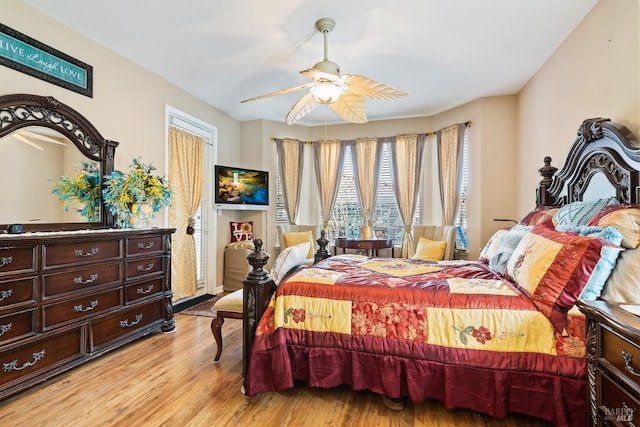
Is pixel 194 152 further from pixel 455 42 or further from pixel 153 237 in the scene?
pixel 455 42

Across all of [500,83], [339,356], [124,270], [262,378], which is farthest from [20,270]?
[500,83]

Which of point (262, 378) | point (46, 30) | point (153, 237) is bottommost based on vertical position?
point (262, 378)

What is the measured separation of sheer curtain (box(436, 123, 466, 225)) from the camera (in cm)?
468

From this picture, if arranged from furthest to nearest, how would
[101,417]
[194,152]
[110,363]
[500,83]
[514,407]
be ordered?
1. [194,152]
2. [500,83]
3. [110,363]
4. [101,417]
5. [514,407]

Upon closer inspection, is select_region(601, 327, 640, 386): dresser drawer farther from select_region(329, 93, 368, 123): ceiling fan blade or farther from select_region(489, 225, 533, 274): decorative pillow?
select_region(329, 93, 368, 123): ceiling fan blade

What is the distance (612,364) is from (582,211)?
4.20 feet

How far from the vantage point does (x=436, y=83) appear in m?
3.94

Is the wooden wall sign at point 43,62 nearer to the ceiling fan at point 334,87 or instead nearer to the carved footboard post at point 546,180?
the ceiling fan at point 334,87

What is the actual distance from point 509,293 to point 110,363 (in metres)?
3.02

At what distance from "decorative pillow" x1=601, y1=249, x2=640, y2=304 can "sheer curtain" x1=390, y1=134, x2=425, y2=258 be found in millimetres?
3468

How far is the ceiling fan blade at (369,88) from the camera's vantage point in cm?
264

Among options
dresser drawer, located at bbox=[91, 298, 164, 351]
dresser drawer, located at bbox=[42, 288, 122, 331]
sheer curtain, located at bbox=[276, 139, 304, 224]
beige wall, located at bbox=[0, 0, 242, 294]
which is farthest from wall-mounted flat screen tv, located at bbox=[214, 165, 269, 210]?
dresser drawer, located at bbox=[42, 288, 122, 331]

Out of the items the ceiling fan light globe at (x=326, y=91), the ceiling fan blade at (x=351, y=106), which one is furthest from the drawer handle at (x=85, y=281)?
the ceiling fan blade at (x=351, y=106)

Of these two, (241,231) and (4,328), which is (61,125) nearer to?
(4,328)
